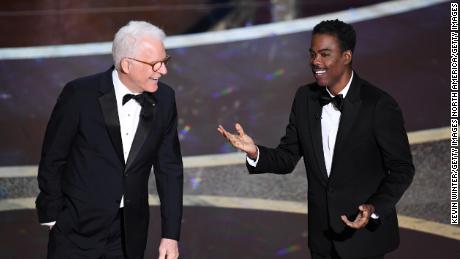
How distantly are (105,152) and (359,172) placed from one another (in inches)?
56.1

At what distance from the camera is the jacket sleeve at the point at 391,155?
465 cm

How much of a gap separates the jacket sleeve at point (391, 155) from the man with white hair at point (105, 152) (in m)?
1.24

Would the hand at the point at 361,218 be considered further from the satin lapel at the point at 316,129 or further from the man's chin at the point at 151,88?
the man's chin at the point at 151,88

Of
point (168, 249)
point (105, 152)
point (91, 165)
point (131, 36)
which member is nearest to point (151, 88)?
point (131, 36)

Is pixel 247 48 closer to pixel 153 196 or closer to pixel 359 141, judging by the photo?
pixel 153 196

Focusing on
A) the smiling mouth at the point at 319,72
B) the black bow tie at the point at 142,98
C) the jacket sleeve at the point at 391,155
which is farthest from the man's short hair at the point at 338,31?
the black bow tie at the point at 142,98

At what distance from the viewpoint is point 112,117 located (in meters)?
4.72

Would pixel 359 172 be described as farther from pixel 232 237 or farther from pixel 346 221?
pixel 232 237

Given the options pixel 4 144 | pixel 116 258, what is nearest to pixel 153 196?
pixel 4 144

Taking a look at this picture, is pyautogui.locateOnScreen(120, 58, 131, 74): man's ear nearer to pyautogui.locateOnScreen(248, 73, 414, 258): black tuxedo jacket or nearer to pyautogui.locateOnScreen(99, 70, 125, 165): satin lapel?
pyautogui.locateOnScreen(99, 70, 125, 165): satin lapel

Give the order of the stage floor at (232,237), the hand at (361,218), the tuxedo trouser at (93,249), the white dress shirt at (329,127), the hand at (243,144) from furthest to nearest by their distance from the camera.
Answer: the stage floor at (232,237), the hand at (243,144), the white dress shirt at (329,127), the tuxedo trouser at (93,249), the hand at (361,218)

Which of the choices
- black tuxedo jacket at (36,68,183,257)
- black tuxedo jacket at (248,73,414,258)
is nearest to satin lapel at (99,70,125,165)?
black tuxedo jacket at (36,68,183,257)

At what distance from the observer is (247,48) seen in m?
11.0

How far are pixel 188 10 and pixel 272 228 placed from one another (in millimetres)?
6244
